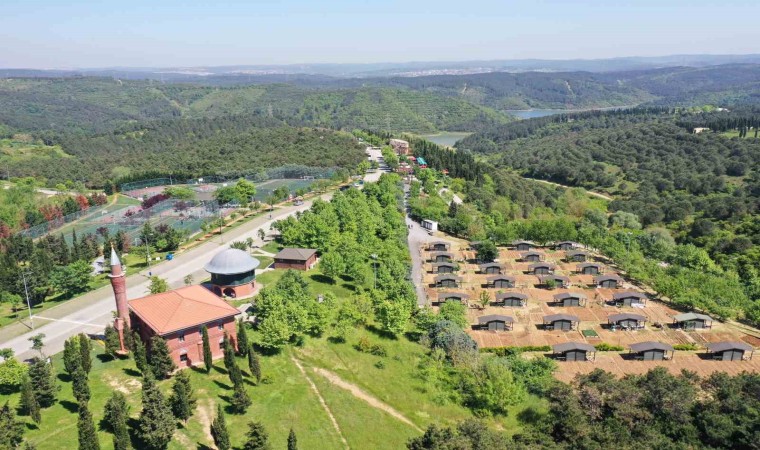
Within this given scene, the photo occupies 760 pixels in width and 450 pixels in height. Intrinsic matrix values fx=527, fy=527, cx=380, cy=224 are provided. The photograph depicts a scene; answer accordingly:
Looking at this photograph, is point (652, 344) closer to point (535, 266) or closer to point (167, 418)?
point (535, 266)

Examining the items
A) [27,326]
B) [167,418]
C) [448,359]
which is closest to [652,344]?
[448,359]

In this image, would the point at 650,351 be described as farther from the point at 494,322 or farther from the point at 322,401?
the point at 322,401

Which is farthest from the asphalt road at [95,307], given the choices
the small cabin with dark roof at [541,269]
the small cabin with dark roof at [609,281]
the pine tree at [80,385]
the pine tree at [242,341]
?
the small cabin with dark roof at [609,281]

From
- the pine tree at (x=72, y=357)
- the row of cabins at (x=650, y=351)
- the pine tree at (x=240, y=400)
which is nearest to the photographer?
the pine tree at (x=240, y=400)

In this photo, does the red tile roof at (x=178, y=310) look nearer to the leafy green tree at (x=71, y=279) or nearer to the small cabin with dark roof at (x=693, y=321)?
the leafy green tree at (x=71, y=279)

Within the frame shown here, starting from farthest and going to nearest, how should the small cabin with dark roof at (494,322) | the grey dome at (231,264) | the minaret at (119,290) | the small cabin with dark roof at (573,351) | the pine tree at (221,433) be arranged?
the small cabin with dark roof at (494,322) < the grey dome at (231,264) < the small cabin with dark roof at (573,351) < the minaret at (119,290) < the pine tree at (221,433)

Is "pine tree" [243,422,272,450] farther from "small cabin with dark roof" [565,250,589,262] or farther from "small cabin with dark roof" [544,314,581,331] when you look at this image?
"small cabin with dark roof" [565,250,589,262]
